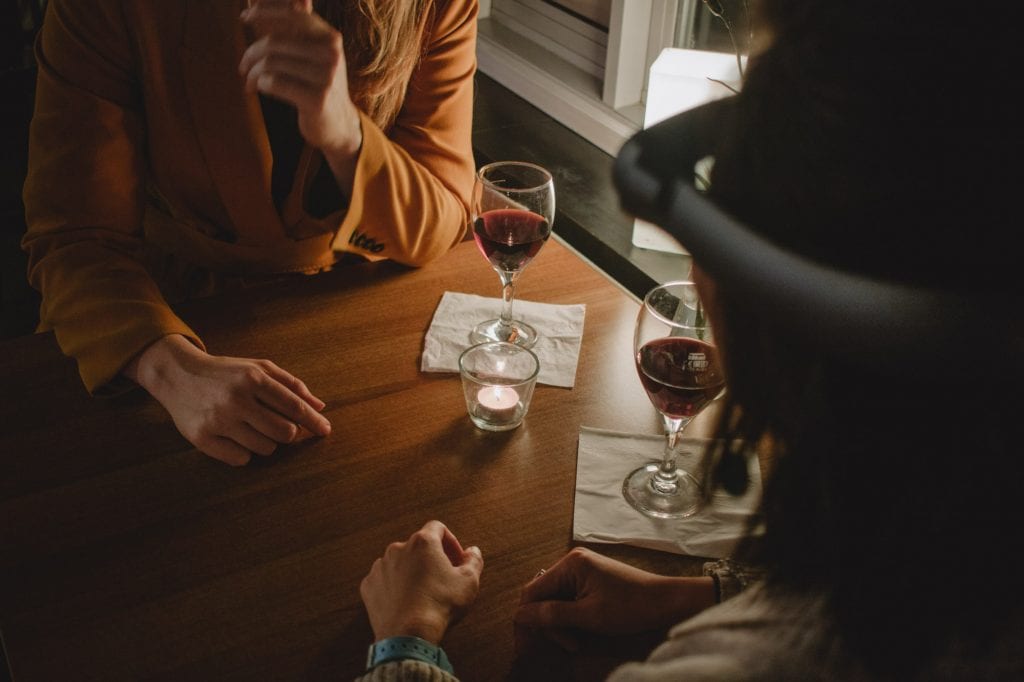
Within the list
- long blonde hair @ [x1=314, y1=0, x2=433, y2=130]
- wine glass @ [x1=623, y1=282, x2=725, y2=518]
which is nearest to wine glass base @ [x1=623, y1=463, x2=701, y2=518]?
wine glass @ [x1=623, y1=282, x2=725, y2=518]

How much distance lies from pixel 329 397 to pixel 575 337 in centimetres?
34

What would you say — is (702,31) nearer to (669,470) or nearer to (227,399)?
(669,470)

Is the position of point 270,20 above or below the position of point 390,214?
above

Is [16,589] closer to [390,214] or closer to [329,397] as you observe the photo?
[329,397]

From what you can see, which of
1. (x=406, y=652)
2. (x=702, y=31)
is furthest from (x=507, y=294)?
(x=702, y=31)

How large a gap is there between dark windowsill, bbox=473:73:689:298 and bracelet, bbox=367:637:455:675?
3.59 ft

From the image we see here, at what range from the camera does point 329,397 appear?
1040mm

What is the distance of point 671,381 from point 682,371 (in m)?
0.02

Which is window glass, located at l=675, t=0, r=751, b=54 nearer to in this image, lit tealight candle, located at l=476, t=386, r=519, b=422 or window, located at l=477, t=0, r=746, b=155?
window, located at l=477, t=0, r=746, b=155

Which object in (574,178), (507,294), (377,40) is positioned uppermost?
(377,40)

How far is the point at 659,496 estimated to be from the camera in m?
0.92

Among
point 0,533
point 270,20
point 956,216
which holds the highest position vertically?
point 956,216

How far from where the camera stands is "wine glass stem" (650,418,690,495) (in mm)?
927

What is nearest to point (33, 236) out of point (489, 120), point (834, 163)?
point (834, 163)
